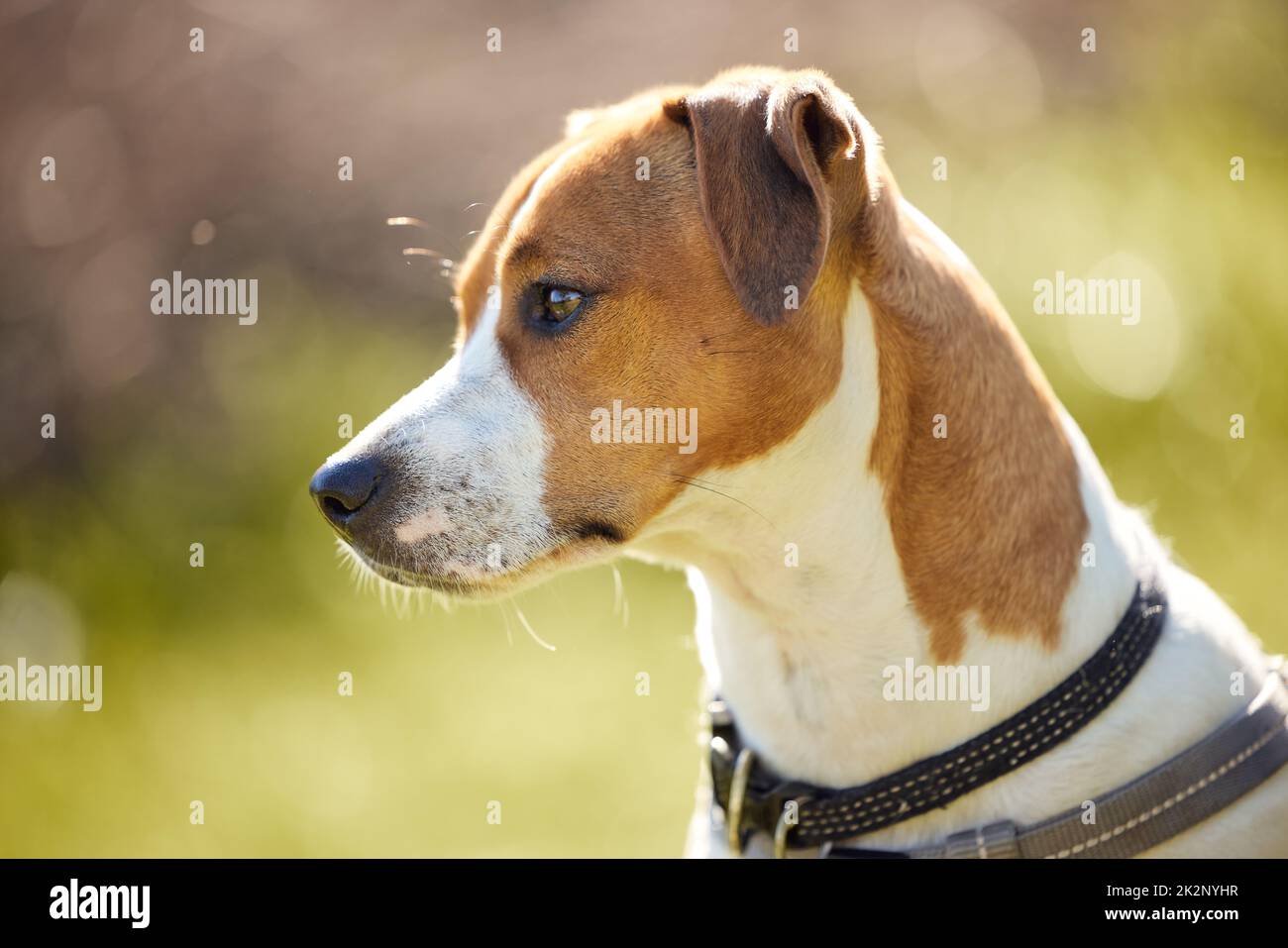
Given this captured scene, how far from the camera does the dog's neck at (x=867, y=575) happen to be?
222 centimetres

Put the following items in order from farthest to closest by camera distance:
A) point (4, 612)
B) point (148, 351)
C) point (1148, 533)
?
point (148, 351)
point (4, 612)
point (1148, 533)

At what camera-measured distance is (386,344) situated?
21.7 ft

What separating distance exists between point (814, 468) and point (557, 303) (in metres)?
0.57

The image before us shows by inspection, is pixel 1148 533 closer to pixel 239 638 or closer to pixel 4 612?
pixel 239 638

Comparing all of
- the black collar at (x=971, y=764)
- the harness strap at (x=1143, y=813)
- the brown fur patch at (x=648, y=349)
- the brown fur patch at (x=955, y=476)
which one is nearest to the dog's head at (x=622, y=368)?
the brown fur patch at (x=648, y=349)

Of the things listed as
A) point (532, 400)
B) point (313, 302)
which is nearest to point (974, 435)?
point (532, 400)

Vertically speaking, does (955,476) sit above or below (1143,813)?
above

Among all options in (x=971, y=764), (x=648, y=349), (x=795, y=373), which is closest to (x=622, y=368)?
(x=648, y=349)

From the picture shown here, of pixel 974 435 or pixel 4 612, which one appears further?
pixel 4 612

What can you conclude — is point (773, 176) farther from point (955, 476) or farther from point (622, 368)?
point (955, 476)

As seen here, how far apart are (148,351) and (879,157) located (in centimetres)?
494

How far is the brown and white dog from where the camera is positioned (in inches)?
87.4

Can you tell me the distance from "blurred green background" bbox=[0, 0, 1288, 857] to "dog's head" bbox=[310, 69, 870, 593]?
2619mm
